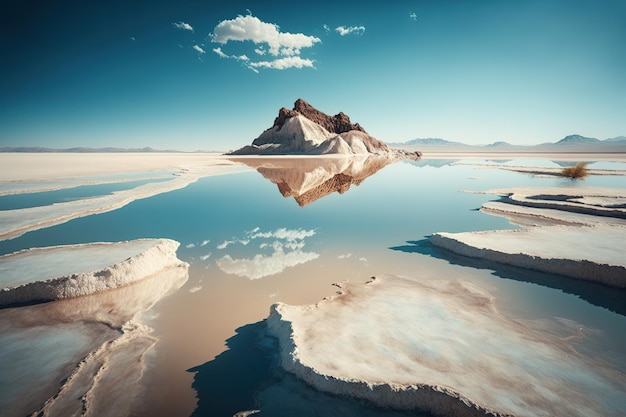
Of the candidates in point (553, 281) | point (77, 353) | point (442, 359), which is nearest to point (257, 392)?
point (442, 359)

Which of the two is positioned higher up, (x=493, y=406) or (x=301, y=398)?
(x=493, y=406)

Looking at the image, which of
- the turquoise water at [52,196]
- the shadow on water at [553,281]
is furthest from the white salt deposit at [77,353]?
the turquoise water at [52,196]

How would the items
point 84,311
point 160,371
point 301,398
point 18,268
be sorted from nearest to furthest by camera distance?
point 301,398 < point 160,371 < point 84,311 < point 18,268

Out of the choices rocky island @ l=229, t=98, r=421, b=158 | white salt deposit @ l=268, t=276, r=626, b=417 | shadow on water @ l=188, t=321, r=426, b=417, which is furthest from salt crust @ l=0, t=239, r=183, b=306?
rocky island @ l=229, t=98, r=421, b=158

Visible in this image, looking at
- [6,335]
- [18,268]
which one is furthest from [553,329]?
[18,268]

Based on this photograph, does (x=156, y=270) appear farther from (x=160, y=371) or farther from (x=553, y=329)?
(x=553, y=329)

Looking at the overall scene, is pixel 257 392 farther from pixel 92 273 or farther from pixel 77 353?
pixel 92 273

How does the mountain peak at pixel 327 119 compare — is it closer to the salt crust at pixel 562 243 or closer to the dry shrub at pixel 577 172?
the dry shrub at pixel 577 172
